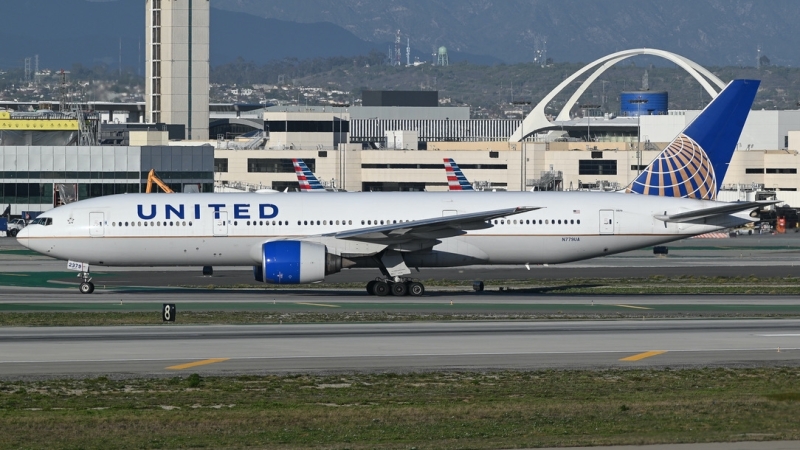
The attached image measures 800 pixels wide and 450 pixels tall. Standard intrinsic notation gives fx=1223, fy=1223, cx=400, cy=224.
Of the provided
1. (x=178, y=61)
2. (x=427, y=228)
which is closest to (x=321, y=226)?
(x=427, y=228)

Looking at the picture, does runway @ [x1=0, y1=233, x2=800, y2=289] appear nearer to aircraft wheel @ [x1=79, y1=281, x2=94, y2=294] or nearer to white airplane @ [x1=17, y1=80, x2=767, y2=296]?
aircraft wheel @ [x1=79, y1=281, x2=94, y2=294]

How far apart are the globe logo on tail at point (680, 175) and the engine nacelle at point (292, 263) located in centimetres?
1500

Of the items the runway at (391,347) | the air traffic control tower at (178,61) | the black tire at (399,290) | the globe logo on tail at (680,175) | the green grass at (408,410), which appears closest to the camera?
the green grass at (408,410)

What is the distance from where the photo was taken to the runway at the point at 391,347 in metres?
28.3

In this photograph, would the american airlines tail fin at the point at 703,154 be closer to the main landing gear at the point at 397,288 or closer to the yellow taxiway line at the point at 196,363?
the main landing gear at the point at 397,288

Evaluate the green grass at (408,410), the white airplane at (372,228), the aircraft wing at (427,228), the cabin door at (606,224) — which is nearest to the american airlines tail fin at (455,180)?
the white airplane at (372,228)

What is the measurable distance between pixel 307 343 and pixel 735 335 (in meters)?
11.7

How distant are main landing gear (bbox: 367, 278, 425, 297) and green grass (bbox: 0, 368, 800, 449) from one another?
19067 mm

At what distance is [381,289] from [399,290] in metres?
0.69

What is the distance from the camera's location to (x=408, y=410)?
22.9 m

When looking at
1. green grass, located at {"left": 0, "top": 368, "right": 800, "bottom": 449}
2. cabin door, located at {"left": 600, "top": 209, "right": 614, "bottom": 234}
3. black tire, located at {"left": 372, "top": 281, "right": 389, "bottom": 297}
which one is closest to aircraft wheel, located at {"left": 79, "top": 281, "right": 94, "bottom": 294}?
black tire, located at {"left": 372, "top": 281, "right": 389, "bottom": 297}

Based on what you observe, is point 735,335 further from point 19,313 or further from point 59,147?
point 59,147

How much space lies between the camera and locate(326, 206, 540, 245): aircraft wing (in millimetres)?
44344

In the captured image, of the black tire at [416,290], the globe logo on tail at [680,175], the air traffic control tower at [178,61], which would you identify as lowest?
the black tire at [416,290]
